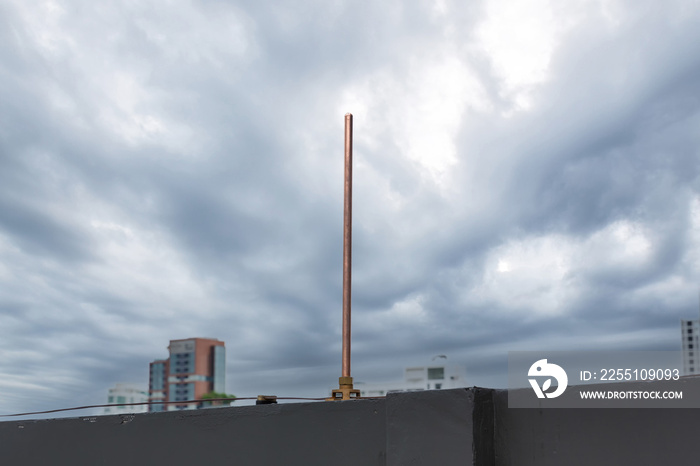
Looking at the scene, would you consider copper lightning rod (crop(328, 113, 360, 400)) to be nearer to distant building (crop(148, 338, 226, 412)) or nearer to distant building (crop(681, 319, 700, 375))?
distant building (crop(148, 338, 226, 412))

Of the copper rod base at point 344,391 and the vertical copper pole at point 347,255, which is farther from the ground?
the vertical copper pole at point 347,255

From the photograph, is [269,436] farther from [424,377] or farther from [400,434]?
[424,377]

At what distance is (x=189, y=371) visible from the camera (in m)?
138

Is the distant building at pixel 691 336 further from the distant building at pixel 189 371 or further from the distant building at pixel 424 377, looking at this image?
the distant building at pixel 189 371

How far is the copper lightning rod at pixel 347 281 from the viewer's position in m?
4.37

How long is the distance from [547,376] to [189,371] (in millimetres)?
142476

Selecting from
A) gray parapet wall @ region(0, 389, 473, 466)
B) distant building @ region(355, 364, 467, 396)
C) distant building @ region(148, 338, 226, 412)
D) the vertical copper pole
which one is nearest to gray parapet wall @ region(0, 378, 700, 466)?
gray parapet wall @ region(0, 389, 473, 466)

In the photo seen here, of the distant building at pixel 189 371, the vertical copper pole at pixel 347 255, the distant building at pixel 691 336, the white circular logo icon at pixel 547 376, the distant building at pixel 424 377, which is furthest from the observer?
the distant building at pixel 691 336

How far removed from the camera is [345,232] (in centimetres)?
486

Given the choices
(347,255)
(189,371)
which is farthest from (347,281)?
(189,371)

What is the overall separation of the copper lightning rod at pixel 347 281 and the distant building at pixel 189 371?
126 m

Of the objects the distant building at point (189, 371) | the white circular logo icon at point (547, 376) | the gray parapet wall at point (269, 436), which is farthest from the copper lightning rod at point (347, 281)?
the distant building at point (189, 371)

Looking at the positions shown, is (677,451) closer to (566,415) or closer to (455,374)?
(566,415)

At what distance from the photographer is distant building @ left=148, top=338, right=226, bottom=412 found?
130 meters
